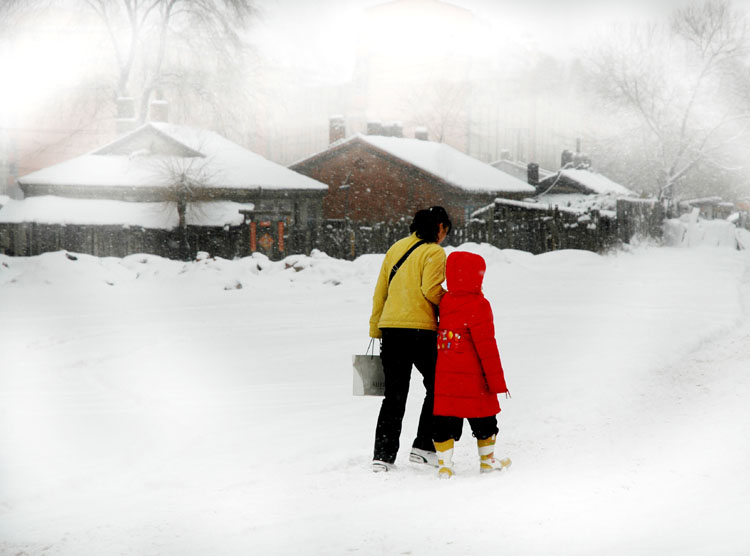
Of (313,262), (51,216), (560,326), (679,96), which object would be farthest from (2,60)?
(679,96)

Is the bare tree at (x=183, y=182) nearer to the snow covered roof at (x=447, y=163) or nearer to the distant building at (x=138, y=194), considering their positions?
the distant building at (x=138, y=194)

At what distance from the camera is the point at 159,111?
19.5 m

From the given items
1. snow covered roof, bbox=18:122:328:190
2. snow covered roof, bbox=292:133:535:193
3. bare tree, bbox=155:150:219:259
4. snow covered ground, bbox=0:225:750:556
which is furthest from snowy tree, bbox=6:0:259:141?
snow covered ground, bbox=0:225:750:556

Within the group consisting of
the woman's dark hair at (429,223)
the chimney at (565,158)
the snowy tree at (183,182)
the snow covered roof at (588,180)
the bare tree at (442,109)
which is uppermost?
the bare tree at (442,109)

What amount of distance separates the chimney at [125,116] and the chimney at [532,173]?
12.9 m

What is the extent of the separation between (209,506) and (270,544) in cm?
56

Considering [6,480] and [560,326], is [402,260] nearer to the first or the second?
[6,480]

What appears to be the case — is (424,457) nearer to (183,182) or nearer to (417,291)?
(417,291)

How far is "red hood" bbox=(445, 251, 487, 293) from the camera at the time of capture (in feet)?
12.1

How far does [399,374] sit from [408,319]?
0.26m

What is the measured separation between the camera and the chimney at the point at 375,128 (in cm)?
2466

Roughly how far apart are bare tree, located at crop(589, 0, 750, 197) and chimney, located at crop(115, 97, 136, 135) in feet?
33.7

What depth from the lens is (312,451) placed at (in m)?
4.22

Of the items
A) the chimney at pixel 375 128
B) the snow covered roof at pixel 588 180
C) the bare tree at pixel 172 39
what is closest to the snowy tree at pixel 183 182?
the bare tree at pixel 172 39
